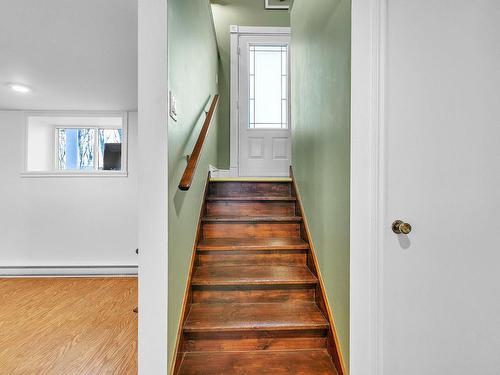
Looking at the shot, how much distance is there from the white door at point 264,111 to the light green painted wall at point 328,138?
4.23 feet

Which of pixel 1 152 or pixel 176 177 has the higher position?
pixel 1 152

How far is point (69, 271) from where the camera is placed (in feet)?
11.7

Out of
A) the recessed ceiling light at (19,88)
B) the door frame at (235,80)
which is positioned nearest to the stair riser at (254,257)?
the door frame at (235,80)

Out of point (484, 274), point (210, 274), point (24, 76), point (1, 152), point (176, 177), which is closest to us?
point (484, 274)

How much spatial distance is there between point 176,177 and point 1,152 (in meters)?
3.61

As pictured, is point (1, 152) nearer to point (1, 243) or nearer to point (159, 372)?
point (1, 243)

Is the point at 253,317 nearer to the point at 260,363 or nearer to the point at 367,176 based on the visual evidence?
the point at 260,363

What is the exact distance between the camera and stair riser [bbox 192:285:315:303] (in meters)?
1.77

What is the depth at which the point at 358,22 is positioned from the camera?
1.22 m

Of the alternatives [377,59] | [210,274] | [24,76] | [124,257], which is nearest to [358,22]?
[377,59]

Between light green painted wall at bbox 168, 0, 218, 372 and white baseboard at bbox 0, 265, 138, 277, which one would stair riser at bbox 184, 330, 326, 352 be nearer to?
light green painted wall at bbox 168, 0, 218, 372

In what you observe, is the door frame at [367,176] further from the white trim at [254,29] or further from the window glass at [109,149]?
the window glass at [109,149]

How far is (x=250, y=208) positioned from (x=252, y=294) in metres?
0.91

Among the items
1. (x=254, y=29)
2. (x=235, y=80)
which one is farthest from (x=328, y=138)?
(x=254, y=29)
